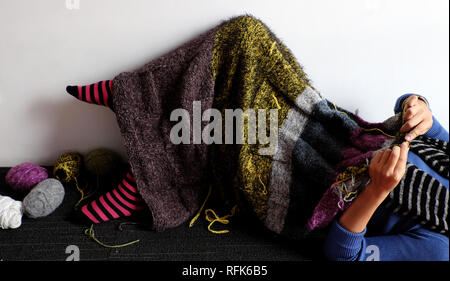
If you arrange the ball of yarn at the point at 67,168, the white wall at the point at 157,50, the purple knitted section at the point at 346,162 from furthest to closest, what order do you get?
the ball of yarn at the point at 67,168 < the white wall at the point at 157,50 < the purple knitted section at the point at 346,162

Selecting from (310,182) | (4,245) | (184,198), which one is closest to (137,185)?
(184,198)

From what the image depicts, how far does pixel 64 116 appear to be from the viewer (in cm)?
112

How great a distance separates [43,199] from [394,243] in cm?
98

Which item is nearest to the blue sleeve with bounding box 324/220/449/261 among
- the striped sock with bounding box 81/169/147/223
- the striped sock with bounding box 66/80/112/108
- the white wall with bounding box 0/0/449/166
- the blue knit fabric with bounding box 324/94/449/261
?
the blue knit fabric with bounding box 324/94/449/261

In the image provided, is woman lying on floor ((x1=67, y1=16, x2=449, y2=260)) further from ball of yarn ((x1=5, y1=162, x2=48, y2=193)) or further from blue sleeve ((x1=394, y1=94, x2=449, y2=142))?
ball of yarn ((x1=5, y1=162, x2=48, y2=193))

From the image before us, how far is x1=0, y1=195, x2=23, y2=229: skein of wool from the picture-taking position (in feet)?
3.10

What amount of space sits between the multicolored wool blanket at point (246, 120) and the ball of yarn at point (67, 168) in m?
0.29

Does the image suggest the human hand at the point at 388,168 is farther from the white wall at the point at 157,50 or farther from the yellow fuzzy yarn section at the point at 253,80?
the white wall at the point at 157,50

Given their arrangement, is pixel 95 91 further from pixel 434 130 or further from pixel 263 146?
pixel 434 130

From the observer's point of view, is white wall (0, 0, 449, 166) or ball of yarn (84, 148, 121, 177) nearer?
white wall (0, 0, 449, 166)

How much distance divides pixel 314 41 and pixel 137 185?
69cm

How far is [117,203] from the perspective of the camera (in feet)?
3.29

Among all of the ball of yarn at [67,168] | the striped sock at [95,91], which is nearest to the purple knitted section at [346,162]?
the striped sock at [95,91]

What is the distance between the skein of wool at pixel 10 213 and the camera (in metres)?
0.94
